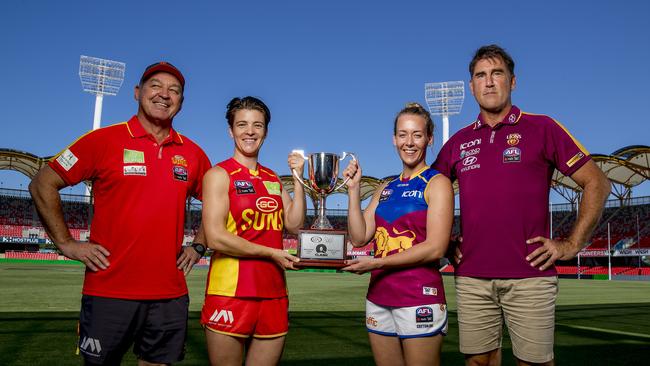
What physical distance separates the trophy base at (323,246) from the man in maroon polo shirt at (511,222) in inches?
34.5

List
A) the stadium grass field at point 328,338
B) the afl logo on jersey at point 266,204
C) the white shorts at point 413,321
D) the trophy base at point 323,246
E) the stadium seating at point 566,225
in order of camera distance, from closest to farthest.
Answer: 1. the white shorts at point 413,321
2. the trophy base at point 323,246
3. the afl logo on jersey at point 266,204
4. the stadium grass field at point 328,338
5. the stadium seating at point 566,225

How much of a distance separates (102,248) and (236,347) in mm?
1060

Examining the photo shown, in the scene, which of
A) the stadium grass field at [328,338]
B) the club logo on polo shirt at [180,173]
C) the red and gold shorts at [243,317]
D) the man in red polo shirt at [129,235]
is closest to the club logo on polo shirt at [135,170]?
the man in red polo shirt at [129,235]

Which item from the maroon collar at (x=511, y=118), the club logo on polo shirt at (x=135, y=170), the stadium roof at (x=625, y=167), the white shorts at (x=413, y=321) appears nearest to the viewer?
the white shorts at (x=413, y=321)

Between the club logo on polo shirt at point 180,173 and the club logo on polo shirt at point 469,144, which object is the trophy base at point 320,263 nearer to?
the club logo on polo shirt at point 180,173

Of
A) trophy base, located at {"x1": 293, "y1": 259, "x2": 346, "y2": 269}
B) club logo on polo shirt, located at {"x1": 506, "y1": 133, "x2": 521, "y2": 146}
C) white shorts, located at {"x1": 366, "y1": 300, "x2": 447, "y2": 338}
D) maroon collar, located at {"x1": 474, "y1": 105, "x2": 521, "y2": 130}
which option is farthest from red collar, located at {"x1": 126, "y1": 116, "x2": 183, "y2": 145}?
club logo on polo shirt, located at {"x1": 506, "y1": 133, "x2": 521, "y2": 146}

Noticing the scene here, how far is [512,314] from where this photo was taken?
331 cm

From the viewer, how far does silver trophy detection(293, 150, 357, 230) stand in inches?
135

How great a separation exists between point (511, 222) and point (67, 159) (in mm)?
2906

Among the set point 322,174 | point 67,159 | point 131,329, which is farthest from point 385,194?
point 67,159

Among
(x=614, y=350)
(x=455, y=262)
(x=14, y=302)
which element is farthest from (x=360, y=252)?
(x=455, y=262)

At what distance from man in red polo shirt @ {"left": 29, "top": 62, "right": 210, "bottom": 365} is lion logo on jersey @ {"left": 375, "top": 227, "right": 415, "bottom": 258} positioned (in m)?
1.33

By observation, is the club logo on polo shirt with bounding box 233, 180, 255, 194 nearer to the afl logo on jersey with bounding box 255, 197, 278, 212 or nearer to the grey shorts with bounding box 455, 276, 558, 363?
the afl logo on jersey with bounding box 255, 197, 278, 212

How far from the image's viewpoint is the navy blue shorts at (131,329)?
3178 millimetres
